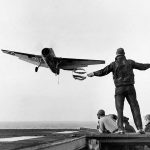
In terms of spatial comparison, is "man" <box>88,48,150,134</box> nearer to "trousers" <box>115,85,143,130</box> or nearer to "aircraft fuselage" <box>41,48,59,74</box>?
"trousers" <box>115,85,143,130</box>

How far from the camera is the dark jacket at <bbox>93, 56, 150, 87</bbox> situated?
27.4ft

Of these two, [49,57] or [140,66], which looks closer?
[140,66]

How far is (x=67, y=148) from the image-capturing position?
5695mm

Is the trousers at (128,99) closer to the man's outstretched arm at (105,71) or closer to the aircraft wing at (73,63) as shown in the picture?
the man's outstretched arm at (105,71)

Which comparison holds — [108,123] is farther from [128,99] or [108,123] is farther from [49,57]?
[49,57]

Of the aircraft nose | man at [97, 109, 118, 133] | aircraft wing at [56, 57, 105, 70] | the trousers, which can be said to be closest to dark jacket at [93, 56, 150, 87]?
the trousers

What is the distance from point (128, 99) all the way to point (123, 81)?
1.46 feet

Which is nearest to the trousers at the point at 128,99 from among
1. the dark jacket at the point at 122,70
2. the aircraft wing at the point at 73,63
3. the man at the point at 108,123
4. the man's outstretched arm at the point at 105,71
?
the dark jacket at the point at 122,70

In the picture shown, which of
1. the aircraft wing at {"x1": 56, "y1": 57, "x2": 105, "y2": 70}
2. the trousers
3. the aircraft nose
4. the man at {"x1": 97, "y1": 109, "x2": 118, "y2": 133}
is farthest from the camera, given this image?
the aircraft wing at {"x1": 56, "y1": 57, "x2": 105, "y2": 70}

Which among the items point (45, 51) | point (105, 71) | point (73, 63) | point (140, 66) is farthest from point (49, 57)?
point (140, 66)

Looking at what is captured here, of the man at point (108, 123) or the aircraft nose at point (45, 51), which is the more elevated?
the aircraft nose at point (45, 51)

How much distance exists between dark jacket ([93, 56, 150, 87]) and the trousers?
0.13 m

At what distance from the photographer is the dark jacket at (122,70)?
329 inches

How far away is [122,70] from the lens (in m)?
8.37
